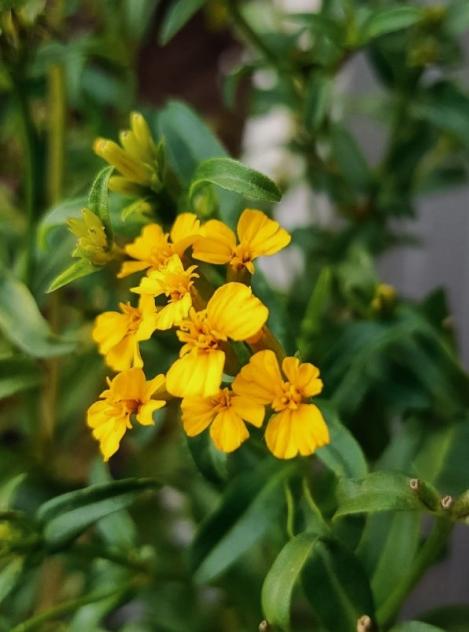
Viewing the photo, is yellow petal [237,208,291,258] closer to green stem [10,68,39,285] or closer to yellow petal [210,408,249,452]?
yellow petal [210,408,249,452]

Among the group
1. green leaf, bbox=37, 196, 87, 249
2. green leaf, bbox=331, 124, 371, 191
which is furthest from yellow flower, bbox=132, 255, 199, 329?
green leaf, bbox=331, 124, 371, 191

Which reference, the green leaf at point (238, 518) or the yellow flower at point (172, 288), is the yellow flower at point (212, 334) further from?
the green leaf at point (238, 518)

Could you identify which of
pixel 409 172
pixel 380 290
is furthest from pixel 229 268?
pixel 409 172

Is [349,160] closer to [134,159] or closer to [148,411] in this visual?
[134,159]

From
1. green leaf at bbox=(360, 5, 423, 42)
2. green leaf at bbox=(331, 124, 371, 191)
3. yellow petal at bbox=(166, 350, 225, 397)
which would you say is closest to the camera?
yellow petal at bbox=(166, 350, 225, 397)

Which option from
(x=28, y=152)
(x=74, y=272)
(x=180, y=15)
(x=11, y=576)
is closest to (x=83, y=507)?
(x=11, y=576)

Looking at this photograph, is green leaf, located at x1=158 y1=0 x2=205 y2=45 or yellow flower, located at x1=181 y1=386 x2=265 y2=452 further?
green leaf, located at x1=158 y1=0 x2=205 y2=45

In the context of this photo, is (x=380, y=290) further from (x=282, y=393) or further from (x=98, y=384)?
(x=98, y=384)
